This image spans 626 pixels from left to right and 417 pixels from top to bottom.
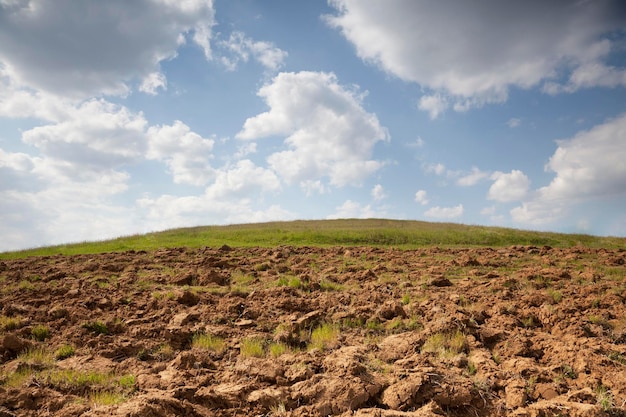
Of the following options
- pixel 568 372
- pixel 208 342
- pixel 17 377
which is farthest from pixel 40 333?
pixel 568 372

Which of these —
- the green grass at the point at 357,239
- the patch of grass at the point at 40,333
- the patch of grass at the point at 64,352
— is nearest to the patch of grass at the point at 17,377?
the patch of grass at the point at 64,352

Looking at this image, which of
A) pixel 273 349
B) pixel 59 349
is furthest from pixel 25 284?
pixel 273 349

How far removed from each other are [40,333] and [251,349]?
15.4 feet

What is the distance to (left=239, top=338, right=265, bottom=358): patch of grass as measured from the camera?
7.13 metres

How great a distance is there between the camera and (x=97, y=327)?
862cm

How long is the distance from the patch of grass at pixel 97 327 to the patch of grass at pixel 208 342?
2118 millimetres

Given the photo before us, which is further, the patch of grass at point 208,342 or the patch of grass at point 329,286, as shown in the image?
the patch of grass at point 329,286

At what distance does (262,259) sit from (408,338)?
11.0 metres

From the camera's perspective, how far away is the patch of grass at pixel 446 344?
684cm

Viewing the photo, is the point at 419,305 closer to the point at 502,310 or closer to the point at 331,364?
the point at 502,310

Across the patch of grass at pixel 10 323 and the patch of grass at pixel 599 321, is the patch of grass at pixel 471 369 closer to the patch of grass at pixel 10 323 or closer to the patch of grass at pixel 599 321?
the patch of grass at pixel 599 321

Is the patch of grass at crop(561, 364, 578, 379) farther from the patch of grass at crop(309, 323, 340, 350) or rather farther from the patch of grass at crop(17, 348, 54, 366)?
the patch of grass at crop(17, 348, 54, 366)

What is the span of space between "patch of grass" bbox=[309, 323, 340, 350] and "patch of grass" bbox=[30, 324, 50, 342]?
5.58 m

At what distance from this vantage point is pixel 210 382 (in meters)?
5.99
